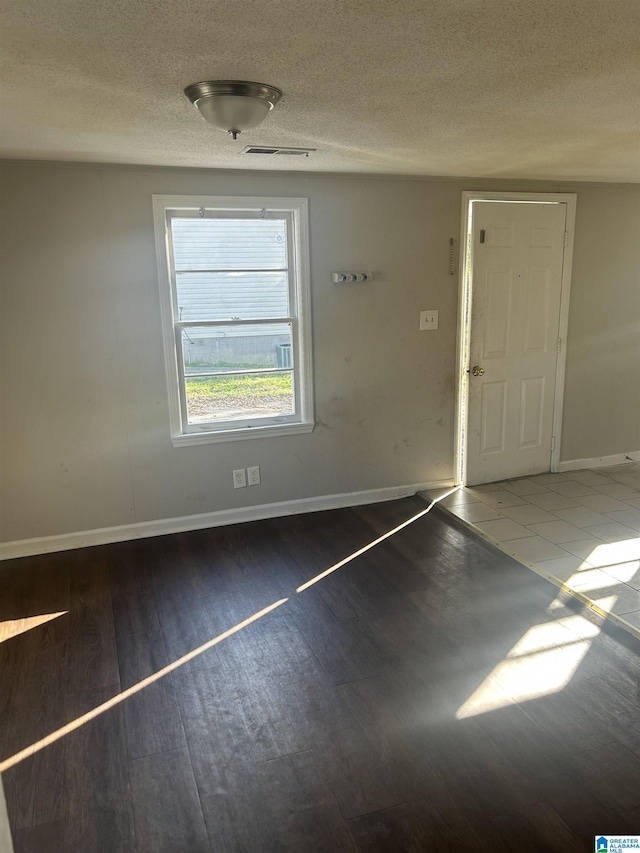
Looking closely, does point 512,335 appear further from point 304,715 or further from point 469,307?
point 304,715

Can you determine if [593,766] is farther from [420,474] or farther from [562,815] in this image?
[420,474]

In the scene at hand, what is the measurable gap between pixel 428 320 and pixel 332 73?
101 inches

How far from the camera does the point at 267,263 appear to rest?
155 inches

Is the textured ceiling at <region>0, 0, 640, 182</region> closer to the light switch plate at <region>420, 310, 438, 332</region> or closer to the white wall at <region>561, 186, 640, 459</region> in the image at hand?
the light switch plate at <region>420, 310, 438, 332</region>

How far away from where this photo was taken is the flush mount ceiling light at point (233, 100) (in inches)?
79.3

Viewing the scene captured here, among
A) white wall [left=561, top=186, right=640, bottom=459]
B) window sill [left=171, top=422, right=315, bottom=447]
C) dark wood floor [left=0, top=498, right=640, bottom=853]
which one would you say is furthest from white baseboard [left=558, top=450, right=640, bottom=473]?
window sill [left=171, top=422, right=315, bottom=447]

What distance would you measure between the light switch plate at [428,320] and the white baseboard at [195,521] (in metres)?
1.19

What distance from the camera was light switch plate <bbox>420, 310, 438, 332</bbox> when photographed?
4.34 meters

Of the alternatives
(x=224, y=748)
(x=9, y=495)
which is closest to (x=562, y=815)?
(x=224, y=748)

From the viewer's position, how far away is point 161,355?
3764 mm

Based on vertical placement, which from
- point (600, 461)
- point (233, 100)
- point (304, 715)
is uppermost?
point (233, 100)

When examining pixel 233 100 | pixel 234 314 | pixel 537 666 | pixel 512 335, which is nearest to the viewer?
pixel 233 100

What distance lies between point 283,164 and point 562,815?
132 inches

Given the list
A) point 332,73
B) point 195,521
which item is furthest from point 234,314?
point 332,73
